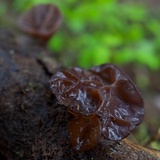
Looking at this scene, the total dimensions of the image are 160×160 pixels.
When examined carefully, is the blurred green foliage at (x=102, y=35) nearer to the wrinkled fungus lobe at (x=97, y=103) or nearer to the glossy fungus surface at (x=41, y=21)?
the glossy fungus surface at (x=41, y=21)

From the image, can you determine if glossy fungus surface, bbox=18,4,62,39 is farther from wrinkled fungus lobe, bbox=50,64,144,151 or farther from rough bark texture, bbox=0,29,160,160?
wrinkled fungus lobe, bbox=50,64,144,151

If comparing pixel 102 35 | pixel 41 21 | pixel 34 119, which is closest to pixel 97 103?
pixel 34 119

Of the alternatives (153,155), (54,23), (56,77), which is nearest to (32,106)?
(56,77)

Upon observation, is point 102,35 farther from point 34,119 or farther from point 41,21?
point 34,119

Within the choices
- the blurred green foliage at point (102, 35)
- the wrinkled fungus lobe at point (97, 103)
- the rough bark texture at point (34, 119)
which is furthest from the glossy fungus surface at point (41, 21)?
the wrinkled fungus lobe at point (97, 103)

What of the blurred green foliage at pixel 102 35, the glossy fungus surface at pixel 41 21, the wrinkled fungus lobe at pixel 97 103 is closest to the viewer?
the wrinkled fungus lobe at pixel 97 103

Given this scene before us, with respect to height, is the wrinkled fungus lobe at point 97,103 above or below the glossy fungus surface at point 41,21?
above
